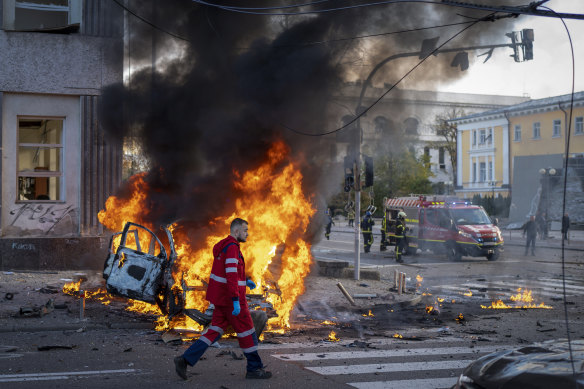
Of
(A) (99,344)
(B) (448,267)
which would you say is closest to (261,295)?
(A) (99,344)

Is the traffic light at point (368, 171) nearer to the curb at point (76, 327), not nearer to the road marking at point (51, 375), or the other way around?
the curb at point (76, 327)

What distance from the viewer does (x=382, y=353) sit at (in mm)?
7359

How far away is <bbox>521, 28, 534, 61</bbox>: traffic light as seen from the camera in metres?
11.2

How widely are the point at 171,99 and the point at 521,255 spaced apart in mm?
17176

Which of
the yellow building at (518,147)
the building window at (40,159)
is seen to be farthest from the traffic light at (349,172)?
the yellow building at (518,147)

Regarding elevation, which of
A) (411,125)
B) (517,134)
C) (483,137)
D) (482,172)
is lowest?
(411,125)

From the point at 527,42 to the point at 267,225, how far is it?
234 inches

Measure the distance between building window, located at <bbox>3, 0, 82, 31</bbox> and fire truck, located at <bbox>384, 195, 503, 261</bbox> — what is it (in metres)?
14.0

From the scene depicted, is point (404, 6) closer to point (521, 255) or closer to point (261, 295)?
point (261, 295)

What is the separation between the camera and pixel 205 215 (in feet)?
35.1

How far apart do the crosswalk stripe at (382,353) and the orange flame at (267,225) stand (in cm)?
249

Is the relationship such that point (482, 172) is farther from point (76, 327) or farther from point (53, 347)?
point (53, 347)

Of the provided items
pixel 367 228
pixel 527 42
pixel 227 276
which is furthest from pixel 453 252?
pixel 227 276

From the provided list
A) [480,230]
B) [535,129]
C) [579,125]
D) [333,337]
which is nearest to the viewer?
[333,337]
